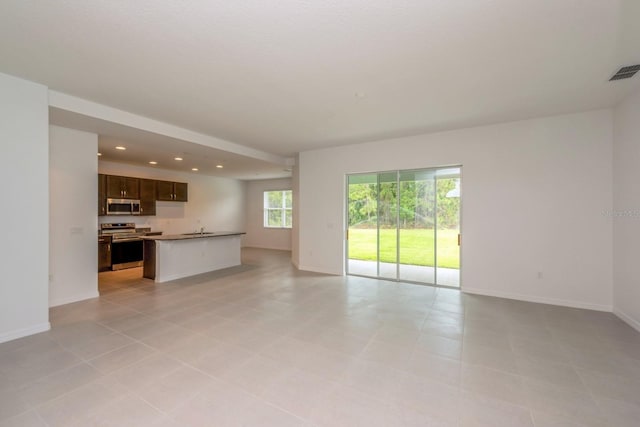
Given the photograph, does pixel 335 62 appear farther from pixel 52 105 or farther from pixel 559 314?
pixel 559 314

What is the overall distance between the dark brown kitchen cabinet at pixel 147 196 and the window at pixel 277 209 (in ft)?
13.3

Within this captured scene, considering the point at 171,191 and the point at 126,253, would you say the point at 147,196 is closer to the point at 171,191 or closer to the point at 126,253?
the point at 171,191

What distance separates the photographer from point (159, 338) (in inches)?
116

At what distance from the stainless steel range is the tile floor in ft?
8.62

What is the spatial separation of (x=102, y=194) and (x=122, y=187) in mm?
473

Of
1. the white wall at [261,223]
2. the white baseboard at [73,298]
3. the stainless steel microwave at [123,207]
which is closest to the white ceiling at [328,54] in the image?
the white baseboard at [73,298]

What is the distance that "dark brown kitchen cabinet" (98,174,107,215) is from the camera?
6.33m

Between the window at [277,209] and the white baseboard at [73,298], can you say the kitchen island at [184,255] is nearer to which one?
the white baseboard at [73,298]

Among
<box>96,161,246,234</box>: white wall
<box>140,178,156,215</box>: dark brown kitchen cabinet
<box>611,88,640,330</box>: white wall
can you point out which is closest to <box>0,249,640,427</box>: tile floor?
<box>611,88,640,330</box>: white wall

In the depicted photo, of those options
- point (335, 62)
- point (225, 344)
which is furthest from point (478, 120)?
point (225, 344)

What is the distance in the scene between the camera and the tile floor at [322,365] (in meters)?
1.86

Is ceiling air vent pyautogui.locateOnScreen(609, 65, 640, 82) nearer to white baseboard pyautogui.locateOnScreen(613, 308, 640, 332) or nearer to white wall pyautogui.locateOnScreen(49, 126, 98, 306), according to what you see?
white baseboard pyautogui.locateOnScreen(613, 308, 640, 332)

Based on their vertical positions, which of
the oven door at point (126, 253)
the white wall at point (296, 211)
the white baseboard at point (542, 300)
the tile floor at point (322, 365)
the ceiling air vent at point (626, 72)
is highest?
the ceiling air vent at point (626, 72)

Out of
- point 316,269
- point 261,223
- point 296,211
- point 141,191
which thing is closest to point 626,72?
point 316,269
